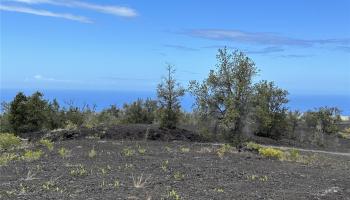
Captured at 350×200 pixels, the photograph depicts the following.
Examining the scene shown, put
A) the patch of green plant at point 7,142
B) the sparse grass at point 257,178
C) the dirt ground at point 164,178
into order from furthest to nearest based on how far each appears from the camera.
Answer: the patch of green plant at point 7,142, the sparse grass at point 257,178, the dirt ground at point 164,178

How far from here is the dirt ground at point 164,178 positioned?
9.45 m

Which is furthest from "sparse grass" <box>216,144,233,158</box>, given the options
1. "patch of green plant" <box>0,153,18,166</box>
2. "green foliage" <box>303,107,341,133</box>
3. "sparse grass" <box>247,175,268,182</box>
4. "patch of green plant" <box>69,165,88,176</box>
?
"green foliage" <box>303,107,341,133</box>

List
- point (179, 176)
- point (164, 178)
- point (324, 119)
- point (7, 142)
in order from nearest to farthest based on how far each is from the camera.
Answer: point (164, 178)
point (179, 176)
point (7, 142)
point (324, 119)

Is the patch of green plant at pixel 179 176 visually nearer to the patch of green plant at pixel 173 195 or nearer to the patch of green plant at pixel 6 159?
the patch of green plant at pixel 173 195

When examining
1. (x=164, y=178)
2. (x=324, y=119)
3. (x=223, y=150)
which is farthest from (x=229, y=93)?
(x=324, y=119)

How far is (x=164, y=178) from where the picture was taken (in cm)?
1106

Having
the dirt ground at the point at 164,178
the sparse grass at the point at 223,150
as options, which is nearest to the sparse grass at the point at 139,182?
the dirt ground at the point at 164,178

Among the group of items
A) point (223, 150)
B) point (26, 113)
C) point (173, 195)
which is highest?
point (26, 113)

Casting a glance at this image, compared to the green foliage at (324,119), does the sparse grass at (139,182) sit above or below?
below

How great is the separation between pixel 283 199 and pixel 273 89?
21999mm

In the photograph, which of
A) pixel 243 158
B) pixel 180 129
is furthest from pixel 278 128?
pixel 243 158

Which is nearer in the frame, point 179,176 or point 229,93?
point 179,176

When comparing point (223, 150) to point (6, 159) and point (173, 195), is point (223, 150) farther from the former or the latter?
point (173, 195)

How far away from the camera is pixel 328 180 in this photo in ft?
40.9
